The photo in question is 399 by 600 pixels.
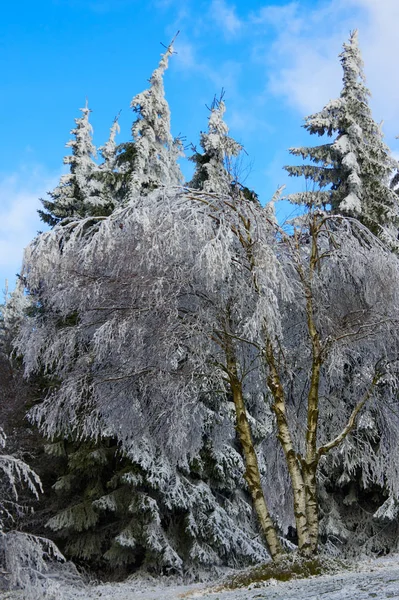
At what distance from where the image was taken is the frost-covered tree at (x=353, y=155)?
12.6 m

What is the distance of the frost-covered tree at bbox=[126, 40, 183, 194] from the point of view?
13.1 meters

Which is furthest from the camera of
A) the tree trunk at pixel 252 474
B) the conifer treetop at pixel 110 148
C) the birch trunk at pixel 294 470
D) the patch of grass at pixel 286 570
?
the conifer treetop at pixel 110 148

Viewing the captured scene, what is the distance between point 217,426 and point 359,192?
6.79m

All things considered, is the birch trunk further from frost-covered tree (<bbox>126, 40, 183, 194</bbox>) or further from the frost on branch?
frost-covered tree (<bbox>126, 40, 183, 194</bbox>)

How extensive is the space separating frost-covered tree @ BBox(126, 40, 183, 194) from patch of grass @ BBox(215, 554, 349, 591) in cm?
914

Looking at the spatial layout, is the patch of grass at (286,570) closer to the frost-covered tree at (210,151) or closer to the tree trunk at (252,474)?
the tree trunk at (252,474)

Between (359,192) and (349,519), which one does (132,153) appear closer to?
(359,192)

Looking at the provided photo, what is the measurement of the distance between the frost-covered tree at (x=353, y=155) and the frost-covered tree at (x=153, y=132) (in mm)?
3285

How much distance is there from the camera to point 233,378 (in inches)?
263

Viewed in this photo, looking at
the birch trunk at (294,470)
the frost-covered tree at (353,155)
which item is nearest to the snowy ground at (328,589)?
the birch trunk at (294,470)

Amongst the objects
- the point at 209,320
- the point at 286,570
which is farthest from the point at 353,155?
the point at 286,570

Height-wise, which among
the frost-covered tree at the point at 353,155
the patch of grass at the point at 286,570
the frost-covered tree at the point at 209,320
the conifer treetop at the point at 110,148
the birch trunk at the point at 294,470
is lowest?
the patch of grass at the point at 286,570

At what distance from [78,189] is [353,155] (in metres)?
7.35

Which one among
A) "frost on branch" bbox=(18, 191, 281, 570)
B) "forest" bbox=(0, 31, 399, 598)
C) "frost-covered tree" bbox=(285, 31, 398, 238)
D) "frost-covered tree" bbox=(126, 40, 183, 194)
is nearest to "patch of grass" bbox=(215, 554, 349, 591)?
"forest" bbox=(0, 31, 399, 598)
